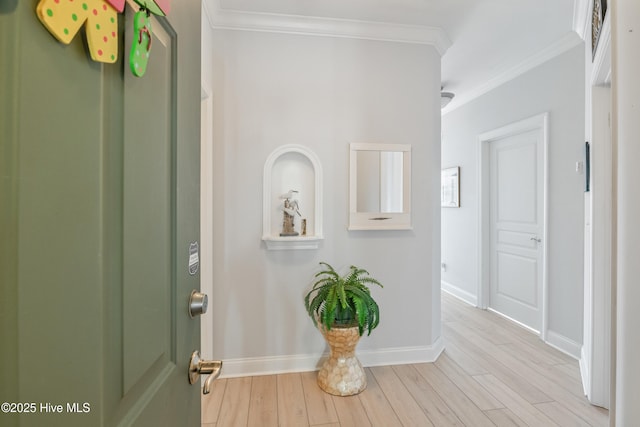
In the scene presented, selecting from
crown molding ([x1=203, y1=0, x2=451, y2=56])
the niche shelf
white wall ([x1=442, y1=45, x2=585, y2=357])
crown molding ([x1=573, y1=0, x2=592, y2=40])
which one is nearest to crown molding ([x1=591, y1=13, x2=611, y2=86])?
crown molding ([x1=573, y1=0, x2=592, y2=40])

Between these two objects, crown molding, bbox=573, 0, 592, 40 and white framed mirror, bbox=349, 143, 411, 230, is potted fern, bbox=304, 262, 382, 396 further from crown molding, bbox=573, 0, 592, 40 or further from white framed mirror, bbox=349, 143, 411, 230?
crown molding, bbox=573, 0, 592, 40

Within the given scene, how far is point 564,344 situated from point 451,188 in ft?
7.54

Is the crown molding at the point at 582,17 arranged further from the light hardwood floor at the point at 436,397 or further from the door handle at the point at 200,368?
the door handle at the point at 200,368

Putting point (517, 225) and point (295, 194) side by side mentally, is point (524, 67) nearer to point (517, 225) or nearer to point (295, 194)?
point (517, 225)

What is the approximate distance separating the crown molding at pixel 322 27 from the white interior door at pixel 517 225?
1599mm

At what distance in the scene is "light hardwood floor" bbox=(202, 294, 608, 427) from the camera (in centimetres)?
181

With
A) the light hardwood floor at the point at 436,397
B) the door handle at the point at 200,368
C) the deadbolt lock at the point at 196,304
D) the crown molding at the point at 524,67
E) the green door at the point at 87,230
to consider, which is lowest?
the light hardwood floor at the point at 436,397

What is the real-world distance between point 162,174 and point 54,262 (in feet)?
0.96

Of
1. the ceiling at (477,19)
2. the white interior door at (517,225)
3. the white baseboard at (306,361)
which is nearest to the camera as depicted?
the ceiling at (477,19)

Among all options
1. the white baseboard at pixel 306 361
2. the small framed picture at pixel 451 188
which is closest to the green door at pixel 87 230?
the white baseboard at pixel 306 361

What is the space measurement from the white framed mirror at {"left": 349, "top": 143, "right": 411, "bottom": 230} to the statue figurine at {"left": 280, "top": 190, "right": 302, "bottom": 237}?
1.47 ft

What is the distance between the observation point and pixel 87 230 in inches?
14.9

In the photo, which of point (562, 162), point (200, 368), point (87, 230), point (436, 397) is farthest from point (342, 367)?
point (562, 162)

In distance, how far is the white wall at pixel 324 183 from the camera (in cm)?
229
